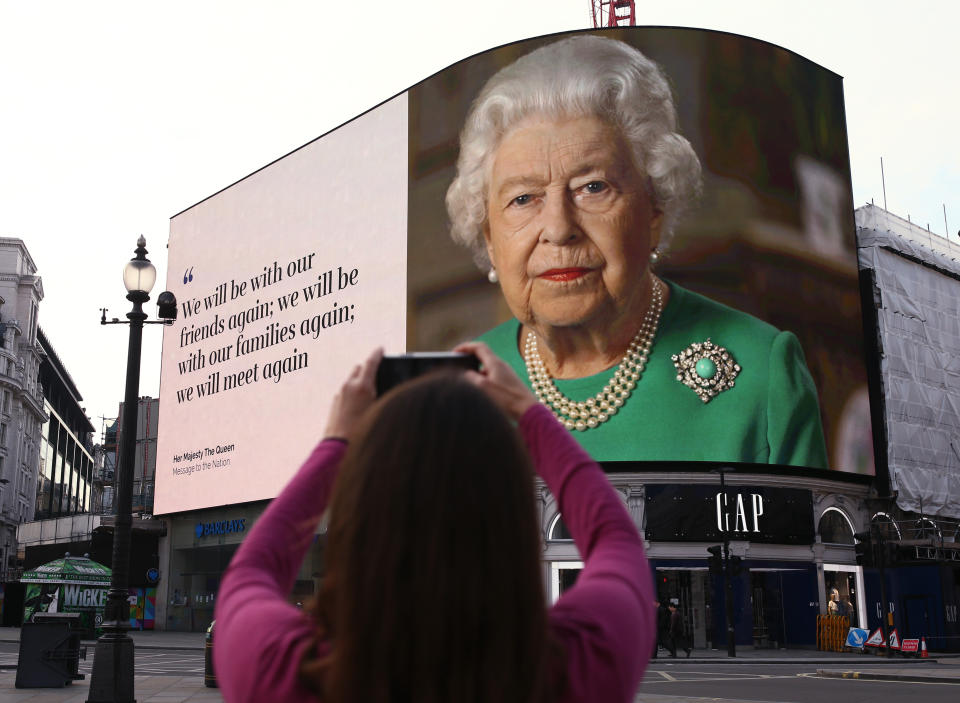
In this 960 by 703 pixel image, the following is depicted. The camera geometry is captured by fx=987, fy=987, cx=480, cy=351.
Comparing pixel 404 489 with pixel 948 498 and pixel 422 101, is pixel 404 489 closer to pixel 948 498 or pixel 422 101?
pixel 422 101

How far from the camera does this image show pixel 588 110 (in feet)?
105

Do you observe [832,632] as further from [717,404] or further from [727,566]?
[717,404]

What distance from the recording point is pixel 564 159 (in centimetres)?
3155

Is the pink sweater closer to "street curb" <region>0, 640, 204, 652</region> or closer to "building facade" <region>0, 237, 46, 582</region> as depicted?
"street curb" <region>0, 640, 204, 652</region>

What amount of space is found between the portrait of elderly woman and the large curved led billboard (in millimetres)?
70

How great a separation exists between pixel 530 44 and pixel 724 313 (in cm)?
1177

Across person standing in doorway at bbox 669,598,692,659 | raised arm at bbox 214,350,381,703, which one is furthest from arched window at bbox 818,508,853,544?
raised arm at bbox 214,350,381,703

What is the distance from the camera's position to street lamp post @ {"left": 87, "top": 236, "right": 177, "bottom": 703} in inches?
458

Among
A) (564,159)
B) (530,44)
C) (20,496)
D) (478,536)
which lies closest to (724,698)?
(478,536)

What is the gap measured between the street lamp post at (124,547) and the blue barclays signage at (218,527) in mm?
30002

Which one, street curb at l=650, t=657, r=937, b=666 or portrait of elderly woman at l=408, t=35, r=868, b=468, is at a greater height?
portrait of elderly woman at l=408, t=35, r=868, b=468

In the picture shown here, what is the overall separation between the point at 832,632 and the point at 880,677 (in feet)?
40.3

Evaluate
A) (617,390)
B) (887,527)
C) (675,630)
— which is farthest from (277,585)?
(887,527)

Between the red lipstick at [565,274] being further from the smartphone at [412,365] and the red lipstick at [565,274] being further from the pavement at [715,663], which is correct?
the smartphone at [412,365]
